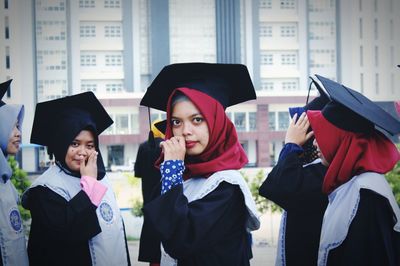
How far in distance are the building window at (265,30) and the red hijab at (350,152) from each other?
21.8m

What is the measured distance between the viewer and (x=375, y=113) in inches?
81.7

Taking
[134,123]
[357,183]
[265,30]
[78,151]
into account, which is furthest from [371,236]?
[134,123]

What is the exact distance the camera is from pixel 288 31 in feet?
75.9

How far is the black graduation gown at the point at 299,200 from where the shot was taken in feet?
7.55

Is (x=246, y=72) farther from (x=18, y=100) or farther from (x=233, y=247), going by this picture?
(x=18, y=100)

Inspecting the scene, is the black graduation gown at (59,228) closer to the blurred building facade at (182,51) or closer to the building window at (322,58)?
the blurred building facade at (182,51)

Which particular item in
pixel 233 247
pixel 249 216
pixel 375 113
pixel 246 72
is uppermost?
pixel 246 72

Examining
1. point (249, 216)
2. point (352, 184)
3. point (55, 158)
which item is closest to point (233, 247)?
point (249, 216)

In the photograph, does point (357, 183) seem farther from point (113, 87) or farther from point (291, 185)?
point (113, 87)

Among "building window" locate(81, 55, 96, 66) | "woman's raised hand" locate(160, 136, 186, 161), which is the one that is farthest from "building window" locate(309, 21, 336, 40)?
"woman's raised hand" locate(160, 136, 186, 161)

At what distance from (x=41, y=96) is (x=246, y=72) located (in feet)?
72.1

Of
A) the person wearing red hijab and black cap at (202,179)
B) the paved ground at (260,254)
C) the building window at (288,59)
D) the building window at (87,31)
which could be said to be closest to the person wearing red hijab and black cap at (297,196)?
the person wearing red hijab and black cap at (202,179)

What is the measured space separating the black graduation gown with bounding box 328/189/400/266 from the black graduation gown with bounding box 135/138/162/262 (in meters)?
1.99

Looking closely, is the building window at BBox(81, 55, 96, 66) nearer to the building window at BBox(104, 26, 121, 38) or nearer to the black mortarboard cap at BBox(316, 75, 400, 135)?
the building window at BBox(104, 26, 121, 38)
